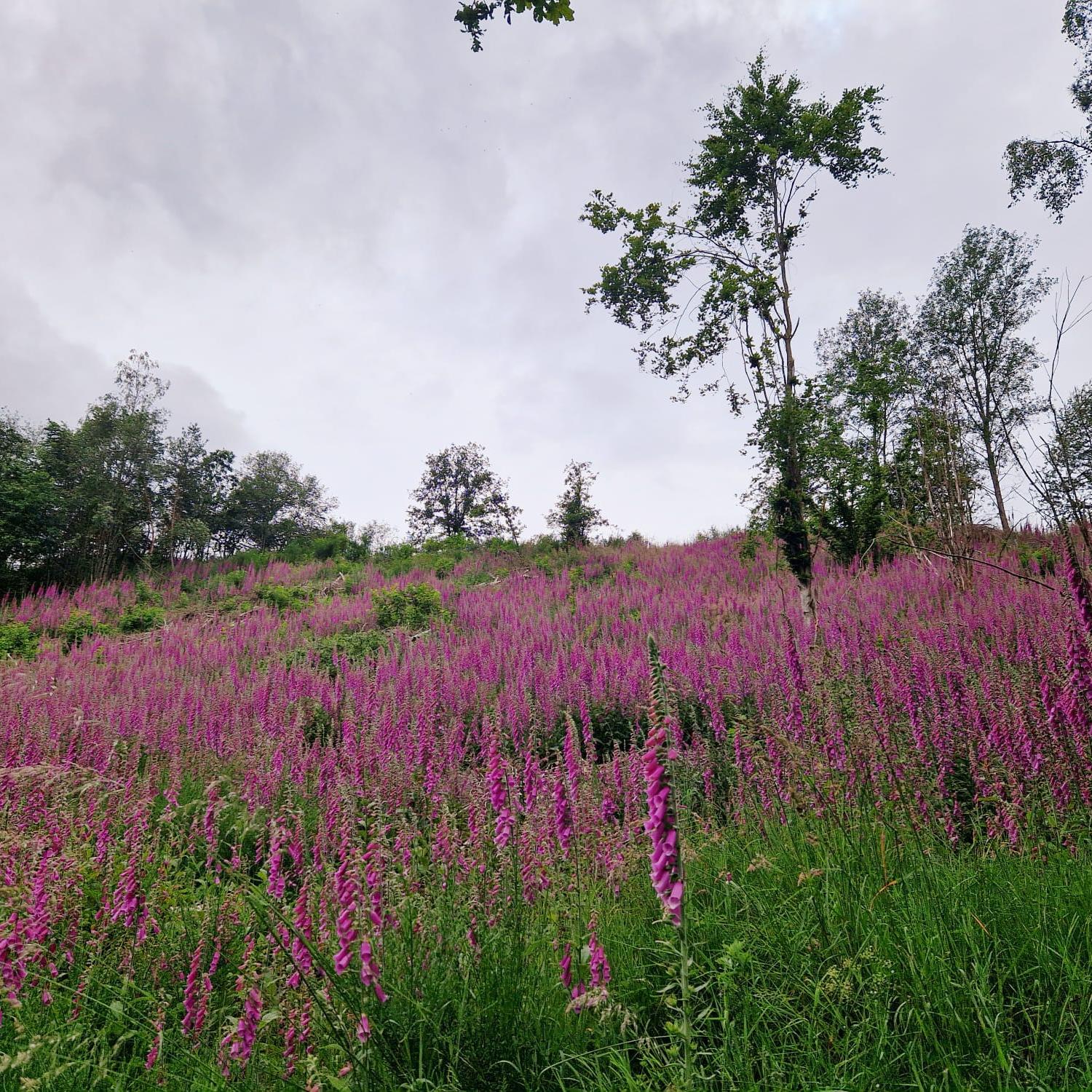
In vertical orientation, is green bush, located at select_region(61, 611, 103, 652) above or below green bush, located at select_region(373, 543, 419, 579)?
below

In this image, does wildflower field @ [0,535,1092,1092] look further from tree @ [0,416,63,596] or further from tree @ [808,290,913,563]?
tree @ [0,416,63,596]

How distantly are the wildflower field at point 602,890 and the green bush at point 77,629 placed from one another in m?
8.71

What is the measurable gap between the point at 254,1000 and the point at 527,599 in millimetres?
10337

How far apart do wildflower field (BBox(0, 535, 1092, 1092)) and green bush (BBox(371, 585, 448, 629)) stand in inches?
226

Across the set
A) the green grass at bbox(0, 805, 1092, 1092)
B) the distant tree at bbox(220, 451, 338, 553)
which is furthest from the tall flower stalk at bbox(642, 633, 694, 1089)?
the distant tree at bbox(220, 451, 338, 553)

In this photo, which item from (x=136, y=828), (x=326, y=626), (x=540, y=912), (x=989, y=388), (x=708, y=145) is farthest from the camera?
(x=989, y=388)

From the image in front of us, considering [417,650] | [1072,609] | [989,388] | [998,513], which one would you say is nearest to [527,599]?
[417,650]

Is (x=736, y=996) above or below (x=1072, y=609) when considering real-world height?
below

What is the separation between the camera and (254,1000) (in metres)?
1.81

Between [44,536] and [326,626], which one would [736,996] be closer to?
[326,626]

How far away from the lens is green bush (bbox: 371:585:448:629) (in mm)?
11875

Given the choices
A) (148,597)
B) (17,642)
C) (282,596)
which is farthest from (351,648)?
(148,597)

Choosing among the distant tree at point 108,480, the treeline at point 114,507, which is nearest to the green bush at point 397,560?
the treeline at point 114,507

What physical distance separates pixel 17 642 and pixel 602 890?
52.1 ft
